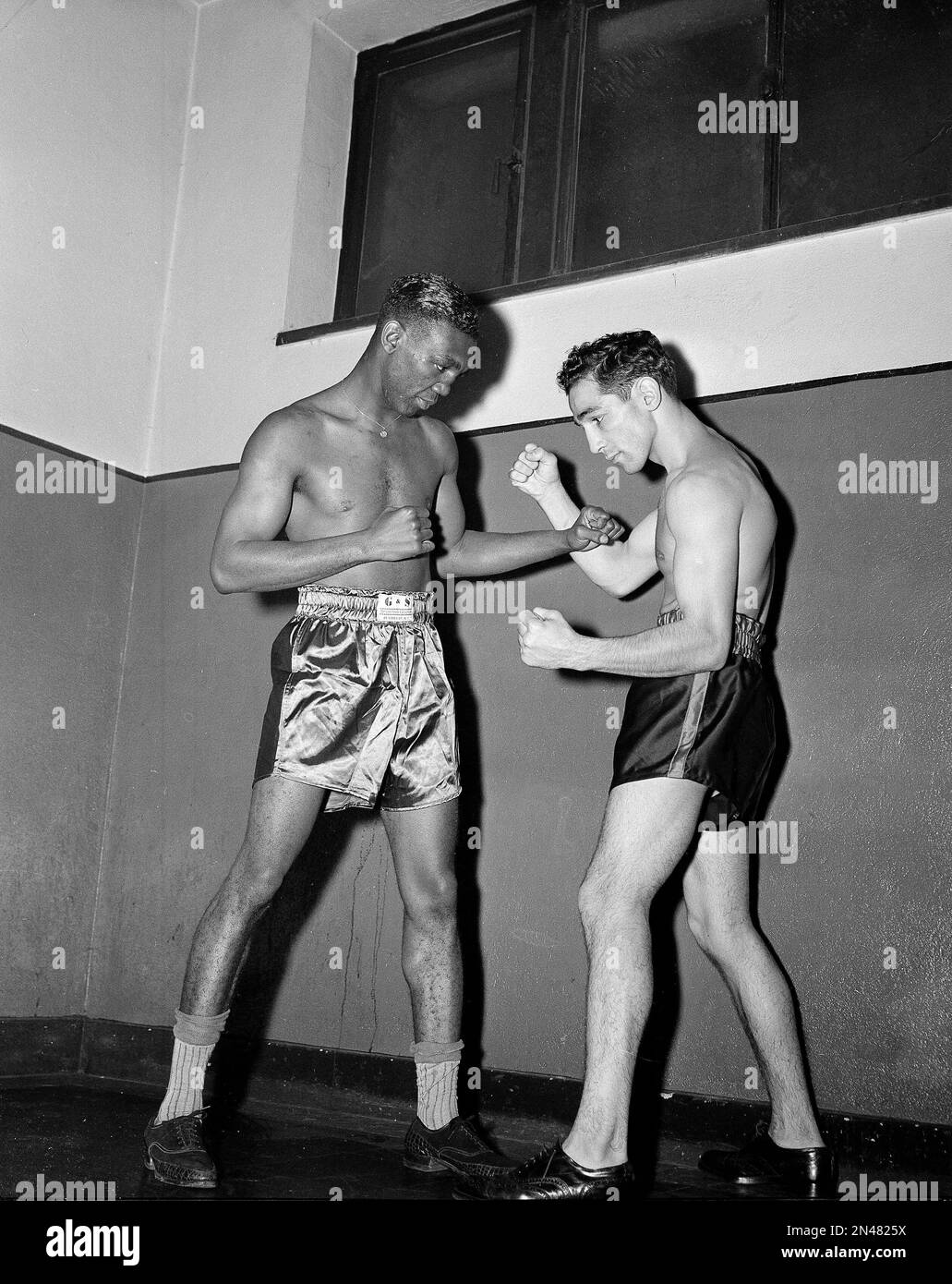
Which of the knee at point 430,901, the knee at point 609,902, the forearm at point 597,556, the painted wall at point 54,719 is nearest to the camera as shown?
the knee at point 609,902

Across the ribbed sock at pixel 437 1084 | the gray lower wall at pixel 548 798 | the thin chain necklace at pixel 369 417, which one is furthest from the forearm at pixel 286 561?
the ribbed sock at pixel 437 1084

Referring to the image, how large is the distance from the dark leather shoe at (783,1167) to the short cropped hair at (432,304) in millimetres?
1967

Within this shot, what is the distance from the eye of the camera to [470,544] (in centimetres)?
315

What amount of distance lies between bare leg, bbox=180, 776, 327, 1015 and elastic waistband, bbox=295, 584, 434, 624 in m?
0.41

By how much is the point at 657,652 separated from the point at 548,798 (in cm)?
102

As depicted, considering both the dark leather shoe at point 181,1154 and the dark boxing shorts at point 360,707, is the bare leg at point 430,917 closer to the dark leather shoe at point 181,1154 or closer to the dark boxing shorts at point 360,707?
the dark boxing shorts at point 360,707

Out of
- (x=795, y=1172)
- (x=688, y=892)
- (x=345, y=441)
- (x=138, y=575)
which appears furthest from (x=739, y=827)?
(x=138, y=575)

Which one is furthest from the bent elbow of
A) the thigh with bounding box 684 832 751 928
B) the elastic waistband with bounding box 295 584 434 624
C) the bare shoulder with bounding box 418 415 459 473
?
the thigh with bounding box 684 832 751 928

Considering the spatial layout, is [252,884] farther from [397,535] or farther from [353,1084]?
[353,1084]

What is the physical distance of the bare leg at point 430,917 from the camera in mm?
2715

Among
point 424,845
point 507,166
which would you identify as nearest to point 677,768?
point 424,845

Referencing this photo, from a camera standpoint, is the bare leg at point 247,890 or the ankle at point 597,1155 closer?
the ankle at point 597,1155

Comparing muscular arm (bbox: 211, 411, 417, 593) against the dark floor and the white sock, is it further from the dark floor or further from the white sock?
the dark floor
